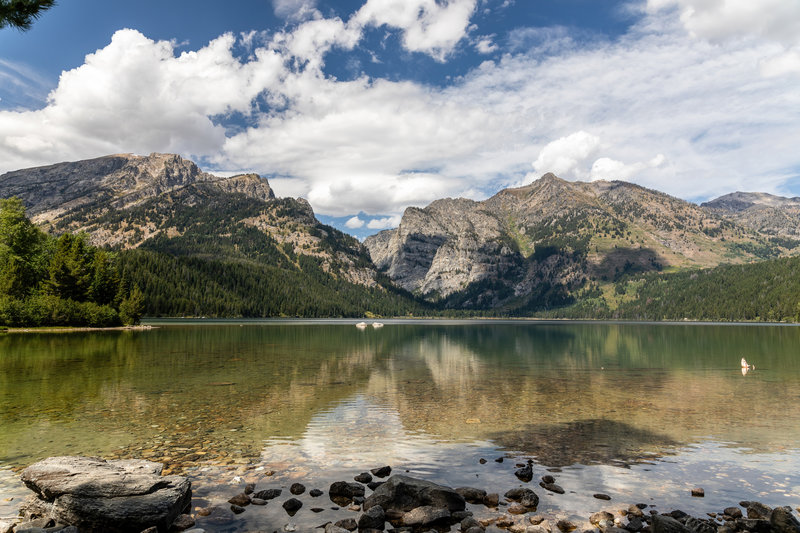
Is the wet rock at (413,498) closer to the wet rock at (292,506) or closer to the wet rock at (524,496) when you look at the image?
the wet rock at (524,496)

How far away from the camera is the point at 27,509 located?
1278 centimetres

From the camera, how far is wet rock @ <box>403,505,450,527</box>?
12977 mm

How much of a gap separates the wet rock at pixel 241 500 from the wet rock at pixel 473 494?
22.8ft

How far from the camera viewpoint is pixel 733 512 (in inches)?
542

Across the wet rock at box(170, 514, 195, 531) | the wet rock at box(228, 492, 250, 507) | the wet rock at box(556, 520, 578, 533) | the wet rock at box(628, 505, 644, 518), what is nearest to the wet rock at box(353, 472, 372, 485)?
the wet rock at box(228, 492, 250, 507)

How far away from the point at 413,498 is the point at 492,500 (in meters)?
2.68

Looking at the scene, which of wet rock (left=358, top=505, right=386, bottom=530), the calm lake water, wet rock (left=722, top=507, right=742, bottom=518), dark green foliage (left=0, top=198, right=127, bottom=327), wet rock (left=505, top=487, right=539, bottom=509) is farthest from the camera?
dark green foliage (left=0, top=198, right=127, bottom=327)

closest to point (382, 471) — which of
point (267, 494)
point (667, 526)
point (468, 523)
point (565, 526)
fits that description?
point (267, 494)

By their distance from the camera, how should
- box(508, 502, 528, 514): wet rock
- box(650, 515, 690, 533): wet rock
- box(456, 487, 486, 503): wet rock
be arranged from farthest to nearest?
box(456, 487, 486, 503): wet rock < box(508, 502, 528, 514): wet rock < box(650, 515, 690, 533): wet rock

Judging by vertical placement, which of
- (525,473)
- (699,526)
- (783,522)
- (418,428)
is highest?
(783,522)

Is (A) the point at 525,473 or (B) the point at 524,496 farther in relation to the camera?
(A) the point at 525,473

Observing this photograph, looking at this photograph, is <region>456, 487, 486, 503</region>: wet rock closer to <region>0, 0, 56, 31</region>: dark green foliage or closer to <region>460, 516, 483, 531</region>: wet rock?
<region>460, 516, 483, 531</region>: wet rock

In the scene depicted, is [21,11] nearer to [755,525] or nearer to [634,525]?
[634,525]

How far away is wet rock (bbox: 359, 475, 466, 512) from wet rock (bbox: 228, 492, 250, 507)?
12.4ft
